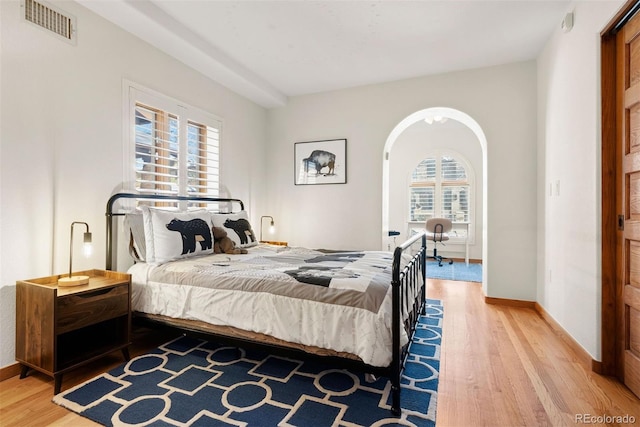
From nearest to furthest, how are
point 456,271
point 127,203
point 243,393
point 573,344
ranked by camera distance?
1. point 243,393
2. point 573,344
3. point 127,203
4. point 456,271

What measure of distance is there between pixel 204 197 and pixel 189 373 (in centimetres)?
202

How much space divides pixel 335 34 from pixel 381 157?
1627mm

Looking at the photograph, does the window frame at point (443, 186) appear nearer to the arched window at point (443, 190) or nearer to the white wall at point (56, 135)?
the arched window at point (443, 190)

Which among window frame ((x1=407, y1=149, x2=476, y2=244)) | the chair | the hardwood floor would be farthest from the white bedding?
window frame ((x1=407, y1=149, x2=476, y2=244))

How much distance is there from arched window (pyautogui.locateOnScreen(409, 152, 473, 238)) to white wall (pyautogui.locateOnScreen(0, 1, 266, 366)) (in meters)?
5.51

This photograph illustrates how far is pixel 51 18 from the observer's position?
A: 7.44 ft

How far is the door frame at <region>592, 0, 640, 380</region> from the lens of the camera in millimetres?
2047

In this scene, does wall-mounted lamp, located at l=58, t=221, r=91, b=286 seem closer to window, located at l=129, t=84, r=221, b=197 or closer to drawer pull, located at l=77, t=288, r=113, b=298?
drawer pull, located at l=77, t=288, r=113, b=298

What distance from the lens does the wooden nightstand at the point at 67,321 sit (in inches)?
74.1

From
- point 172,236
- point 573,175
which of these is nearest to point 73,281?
point 172,236

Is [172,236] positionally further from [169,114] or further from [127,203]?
[169,114]

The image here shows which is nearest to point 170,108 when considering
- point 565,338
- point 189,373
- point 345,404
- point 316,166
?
point 316,166

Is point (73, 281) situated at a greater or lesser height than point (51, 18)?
lesser

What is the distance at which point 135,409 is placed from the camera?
171 centimetres
